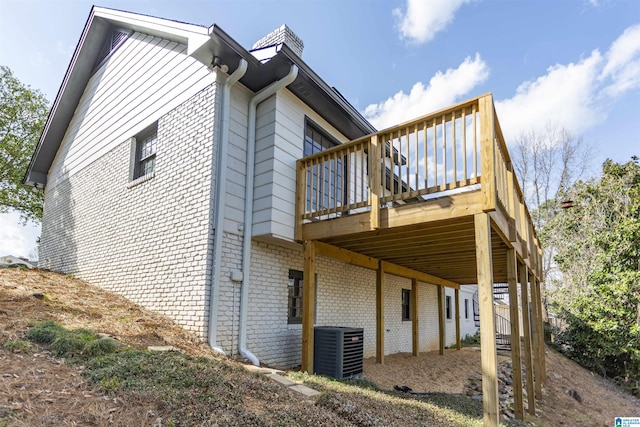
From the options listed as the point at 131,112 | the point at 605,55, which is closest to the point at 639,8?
the point at 605,55

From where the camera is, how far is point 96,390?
3.11 metres

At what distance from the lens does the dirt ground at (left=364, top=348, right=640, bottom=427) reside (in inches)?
275

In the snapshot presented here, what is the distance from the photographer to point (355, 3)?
8562 millimetres

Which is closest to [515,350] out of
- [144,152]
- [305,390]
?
[305,390]

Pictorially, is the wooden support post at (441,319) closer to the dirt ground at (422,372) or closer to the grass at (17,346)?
the dirt ground at (422,372)

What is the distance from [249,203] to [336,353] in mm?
2894

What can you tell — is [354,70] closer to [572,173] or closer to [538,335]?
[538,335]

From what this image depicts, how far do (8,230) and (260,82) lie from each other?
16840 millimetres

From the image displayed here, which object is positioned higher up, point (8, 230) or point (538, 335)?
point (8, 230)

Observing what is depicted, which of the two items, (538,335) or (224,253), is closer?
(224,253)

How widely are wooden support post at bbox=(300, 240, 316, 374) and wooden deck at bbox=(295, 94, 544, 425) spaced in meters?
0.02

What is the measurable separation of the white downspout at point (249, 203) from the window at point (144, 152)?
7.96ft

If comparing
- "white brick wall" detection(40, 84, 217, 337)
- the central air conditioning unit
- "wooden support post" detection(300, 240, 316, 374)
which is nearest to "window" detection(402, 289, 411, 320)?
the central air conditioning unit

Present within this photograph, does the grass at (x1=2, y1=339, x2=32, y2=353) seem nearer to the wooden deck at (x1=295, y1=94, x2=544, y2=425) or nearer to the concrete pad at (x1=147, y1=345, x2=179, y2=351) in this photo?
the concrete pad at (x1=147, y1=345, x2=179, y2=351)
